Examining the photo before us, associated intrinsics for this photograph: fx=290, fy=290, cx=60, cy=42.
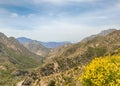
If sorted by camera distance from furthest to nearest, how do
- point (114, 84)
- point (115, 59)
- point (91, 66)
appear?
point (115, 59), point (91, 66), point (114, 84)

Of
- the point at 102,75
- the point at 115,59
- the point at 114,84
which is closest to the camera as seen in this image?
the point at 114,84

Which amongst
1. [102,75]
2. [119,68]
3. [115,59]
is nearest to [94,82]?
[102,75]

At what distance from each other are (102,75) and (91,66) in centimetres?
447

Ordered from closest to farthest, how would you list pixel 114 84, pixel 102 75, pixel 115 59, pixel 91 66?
1. pixel 114 84
2. pixel 102 75
3. pixel 91 66
4. pixel 115 59

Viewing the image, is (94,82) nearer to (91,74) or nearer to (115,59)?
(91,74)

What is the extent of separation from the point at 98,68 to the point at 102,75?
2642 mm

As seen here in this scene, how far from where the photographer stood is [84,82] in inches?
2443

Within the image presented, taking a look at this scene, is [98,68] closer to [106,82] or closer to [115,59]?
[106,82]

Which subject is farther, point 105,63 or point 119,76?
point 105,63

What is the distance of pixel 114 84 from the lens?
5369 centimetres

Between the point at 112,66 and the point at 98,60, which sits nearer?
the point at 112,66

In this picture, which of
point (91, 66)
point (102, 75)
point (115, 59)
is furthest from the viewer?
point (115, 59)

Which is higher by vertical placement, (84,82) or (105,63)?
(105,63)

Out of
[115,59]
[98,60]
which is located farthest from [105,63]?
[115,59]
